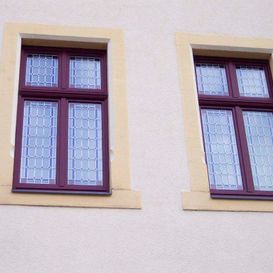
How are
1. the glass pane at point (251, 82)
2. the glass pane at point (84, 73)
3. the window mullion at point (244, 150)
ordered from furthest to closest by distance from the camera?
the glass pane at point (251, 82) → the glass pane at point (84, 73) → the window mullion at point (244, 150)

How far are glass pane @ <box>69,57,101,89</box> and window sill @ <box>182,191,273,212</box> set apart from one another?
5.64 ft

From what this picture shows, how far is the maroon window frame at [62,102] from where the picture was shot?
23.9 feet

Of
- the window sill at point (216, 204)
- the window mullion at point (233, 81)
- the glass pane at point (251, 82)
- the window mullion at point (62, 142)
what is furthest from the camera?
the glass pane at point (251, 82)

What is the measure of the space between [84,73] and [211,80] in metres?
1.48

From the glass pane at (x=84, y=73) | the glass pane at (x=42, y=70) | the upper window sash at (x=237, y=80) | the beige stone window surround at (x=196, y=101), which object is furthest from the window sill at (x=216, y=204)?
the glass pane at (x=42, y=70)

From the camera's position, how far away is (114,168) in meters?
7.37

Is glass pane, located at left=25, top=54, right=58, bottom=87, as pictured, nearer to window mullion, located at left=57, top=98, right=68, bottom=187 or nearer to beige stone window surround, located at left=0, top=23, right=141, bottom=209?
beige stone window surround, located at left=0, top=23, right=141, bottom=209

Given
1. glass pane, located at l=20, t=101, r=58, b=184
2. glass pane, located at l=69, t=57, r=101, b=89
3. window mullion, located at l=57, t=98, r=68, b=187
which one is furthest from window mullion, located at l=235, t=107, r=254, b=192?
glass pane, located at l=20, t=101, r=58, b=184

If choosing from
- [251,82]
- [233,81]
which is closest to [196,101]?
[233,81]

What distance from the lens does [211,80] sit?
8367mm

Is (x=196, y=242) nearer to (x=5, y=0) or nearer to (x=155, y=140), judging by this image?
(x=155, y=140)

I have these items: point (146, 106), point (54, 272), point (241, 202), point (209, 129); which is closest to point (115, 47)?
point (146, 106)

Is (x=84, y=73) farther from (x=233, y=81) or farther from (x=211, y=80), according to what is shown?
(x=233, y=81)

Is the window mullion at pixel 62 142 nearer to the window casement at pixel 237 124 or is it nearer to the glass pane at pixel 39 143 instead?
the glass pane at pixel 39 143
